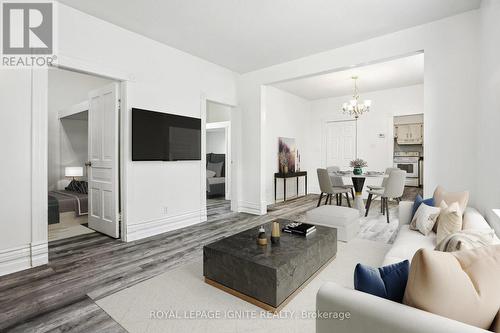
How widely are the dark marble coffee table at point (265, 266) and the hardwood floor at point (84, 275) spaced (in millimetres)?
813

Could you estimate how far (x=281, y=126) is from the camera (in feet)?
23.0

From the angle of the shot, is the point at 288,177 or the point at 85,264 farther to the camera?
the point at 288,177

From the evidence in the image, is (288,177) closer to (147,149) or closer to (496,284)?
(147,149)

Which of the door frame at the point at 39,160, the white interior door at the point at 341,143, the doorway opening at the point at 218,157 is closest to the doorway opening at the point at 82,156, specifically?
the door frame at the point at 39,160

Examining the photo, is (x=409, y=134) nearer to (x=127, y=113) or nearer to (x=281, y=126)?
(x=281, y=126)

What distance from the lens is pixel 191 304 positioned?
207 cm

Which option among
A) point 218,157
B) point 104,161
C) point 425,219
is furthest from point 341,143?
point 104,161

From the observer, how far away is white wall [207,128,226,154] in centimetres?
882

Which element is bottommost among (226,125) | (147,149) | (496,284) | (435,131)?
(496,284)

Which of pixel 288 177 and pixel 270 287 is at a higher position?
pixel 288 177

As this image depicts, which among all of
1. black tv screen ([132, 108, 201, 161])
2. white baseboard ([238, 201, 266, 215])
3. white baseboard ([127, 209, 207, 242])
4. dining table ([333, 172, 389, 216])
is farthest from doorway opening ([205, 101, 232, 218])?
dining table ([333, 172, 389, 216])

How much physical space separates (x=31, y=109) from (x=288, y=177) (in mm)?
5538

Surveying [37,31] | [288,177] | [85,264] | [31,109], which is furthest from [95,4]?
[288,177]

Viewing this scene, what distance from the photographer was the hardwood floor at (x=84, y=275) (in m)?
1.89
